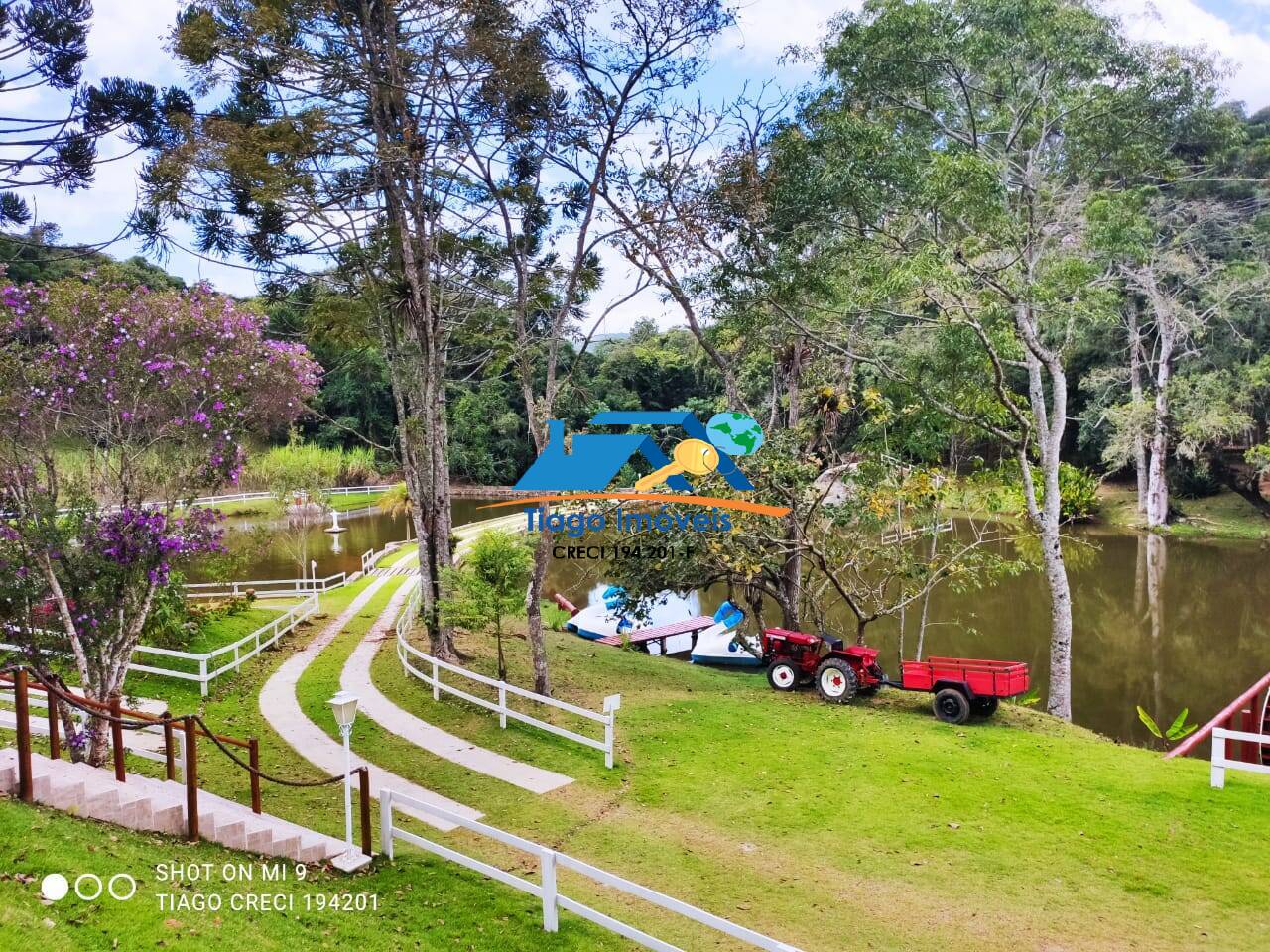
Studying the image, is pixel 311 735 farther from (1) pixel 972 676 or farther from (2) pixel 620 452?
(1) pixel 972 676

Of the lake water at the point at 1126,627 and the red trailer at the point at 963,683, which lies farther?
the lake water at the point at 1126,627

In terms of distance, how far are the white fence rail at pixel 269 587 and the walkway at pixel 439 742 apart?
7.83m

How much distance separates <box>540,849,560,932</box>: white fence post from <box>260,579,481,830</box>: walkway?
256cm

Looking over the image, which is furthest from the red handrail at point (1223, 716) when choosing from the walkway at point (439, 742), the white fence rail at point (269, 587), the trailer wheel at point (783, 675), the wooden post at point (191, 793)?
the white fence rail at point (269, 587)

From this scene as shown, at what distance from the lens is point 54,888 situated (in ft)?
18.2

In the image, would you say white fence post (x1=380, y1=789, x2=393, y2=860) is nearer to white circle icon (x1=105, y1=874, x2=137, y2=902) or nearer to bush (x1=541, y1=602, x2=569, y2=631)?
white circle icon (x1=105, y1=874, x2=137, y2=902)

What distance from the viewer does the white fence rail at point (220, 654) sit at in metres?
13.4

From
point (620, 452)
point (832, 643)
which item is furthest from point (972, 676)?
point (620, 452)

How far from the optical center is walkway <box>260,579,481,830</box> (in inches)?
393

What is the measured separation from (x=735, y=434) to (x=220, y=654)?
1082 centimetres

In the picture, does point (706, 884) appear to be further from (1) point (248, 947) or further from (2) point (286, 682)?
(2) point (286, 682)

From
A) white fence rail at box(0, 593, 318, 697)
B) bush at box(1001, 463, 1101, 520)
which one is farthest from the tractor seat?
white fence rail at box(0, 593, 318, 697)

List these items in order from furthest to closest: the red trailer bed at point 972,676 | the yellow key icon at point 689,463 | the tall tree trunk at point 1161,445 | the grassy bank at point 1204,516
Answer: the grassy bank at point 1204,516 < the tall tree trunk at point 1161,445 < the yellow key icon at point 689,463 < the red trailer bed at point 972,676

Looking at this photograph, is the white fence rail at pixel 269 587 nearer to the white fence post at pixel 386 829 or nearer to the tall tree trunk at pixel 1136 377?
the white fence post at pixel 386 829
